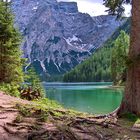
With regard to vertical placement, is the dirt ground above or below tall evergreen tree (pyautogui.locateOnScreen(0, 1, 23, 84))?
below

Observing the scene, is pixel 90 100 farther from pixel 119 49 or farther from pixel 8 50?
pixel 119 49

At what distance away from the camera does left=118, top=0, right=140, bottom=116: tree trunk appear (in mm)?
16125

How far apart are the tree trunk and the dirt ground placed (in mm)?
1968

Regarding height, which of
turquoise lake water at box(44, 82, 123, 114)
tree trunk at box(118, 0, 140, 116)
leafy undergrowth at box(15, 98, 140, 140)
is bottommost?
turquoise lake water at box(44, 82, 123, 114)

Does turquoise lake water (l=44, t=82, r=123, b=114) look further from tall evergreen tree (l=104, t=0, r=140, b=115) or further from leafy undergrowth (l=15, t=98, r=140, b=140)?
leafy undergrowth (l=15, t=98, r=140, b=140)

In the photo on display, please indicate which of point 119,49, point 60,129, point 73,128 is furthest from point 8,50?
point 119,49

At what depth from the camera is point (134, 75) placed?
53.4 ft

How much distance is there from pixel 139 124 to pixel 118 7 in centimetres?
709

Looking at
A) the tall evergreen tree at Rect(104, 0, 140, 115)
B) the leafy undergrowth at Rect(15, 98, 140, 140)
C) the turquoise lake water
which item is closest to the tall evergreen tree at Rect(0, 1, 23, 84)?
the turquoise lake water

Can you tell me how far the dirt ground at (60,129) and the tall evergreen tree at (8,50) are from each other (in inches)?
731

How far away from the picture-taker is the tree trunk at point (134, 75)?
16125 mm

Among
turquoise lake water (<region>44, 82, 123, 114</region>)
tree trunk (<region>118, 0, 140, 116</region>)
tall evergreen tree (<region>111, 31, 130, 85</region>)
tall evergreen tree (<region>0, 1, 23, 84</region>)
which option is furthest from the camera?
tall evergreen tree (<region>111, 31, 130, 85</region>)

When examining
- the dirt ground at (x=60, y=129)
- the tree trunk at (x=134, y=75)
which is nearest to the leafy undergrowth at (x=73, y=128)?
the dirt ground at (x=60, y=129)

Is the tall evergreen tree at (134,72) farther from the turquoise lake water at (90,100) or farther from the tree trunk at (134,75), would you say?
the turquoise lake water at (90,100)
